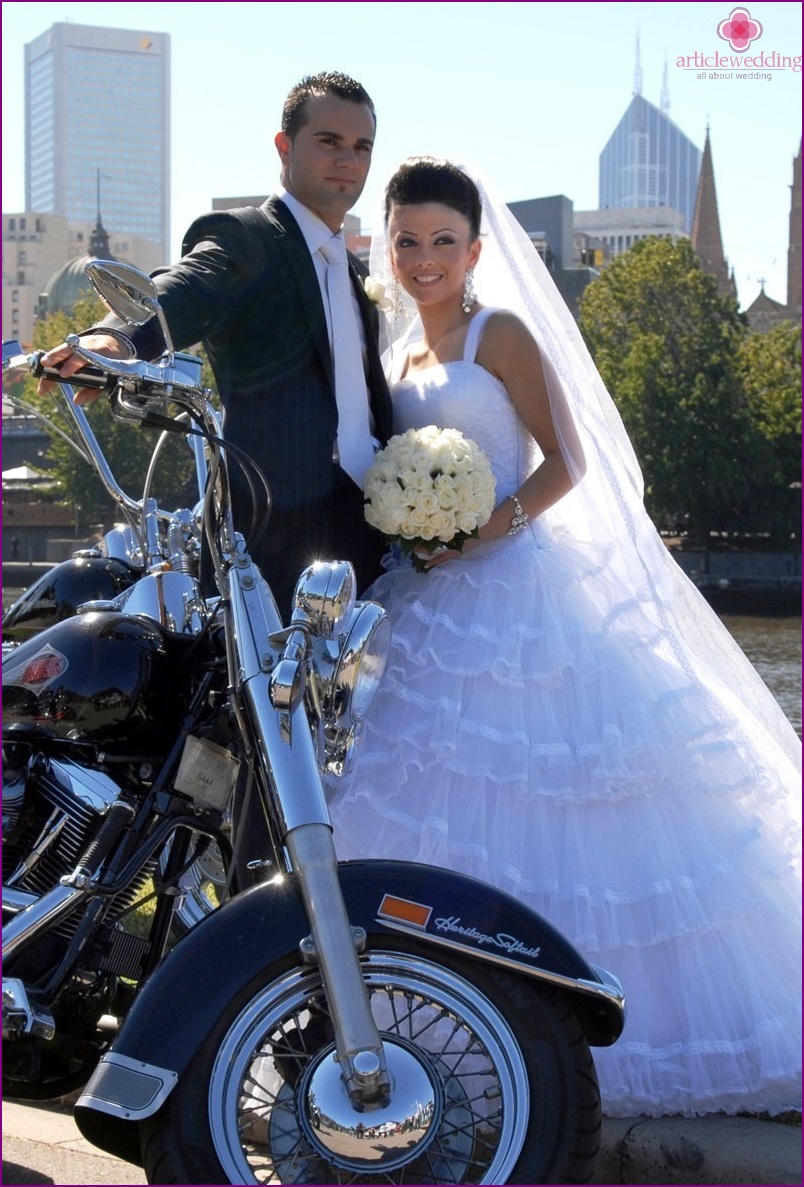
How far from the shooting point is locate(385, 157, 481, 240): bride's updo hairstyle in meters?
3.53

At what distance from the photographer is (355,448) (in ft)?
10.9

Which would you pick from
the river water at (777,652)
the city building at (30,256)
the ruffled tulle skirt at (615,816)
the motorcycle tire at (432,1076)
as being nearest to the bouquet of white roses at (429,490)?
the ruffled tulle skirt at (615,816)

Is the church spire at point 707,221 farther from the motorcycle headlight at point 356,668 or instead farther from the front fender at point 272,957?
the front fender at point 272,957

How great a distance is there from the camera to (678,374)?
49.2 m

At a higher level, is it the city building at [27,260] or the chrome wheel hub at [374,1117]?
the city building at [27,260]

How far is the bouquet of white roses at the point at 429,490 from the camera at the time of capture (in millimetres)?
3119

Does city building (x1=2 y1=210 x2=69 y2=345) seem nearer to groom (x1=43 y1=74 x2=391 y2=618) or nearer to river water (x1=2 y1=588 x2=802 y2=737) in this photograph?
river water (x1=2 y1=588 x2=802 y2=737)

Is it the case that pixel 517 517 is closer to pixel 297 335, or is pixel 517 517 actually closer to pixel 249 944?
pixel 297 335

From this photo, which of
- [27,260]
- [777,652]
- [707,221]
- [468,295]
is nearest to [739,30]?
[468,295]

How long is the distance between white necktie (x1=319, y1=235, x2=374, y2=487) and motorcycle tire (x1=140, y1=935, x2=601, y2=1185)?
1.47m

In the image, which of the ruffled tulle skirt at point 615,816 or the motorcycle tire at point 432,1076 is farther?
the ruffled tulle skirt at point 615,816

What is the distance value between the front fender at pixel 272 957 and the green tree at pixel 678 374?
1851 inches

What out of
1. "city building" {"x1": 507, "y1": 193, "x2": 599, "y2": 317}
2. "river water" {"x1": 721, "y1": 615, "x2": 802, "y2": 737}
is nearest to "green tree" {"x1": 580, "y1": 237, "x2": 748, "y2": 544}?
"river water" {"x1": 721, "y1": 615, "x2": 802, "y2": 737}

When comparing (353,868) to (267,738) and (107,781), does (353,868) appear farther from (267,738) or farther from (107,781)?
(107,781)
